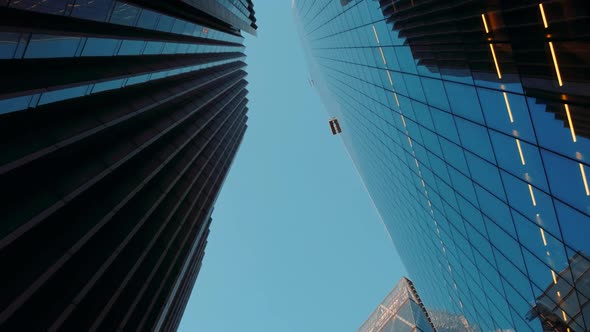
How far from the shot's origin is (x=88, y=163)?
1922 cm

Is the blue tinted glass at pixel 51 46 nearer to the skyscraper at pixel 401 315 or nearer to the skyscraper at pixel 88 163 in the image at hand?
the skyscraper at pixel 88 163

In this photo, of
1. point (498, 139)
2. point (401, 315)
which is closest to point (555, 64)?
point (498, 139)

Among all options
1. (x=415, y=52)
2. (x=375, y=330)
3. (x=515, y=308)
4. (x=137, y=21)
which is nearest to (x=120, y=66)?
(x=137, y=21)

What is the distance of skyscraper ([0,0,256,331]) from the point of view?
1399 cm

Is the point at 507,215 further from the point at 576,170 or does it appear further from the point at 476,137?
the point at 576,170

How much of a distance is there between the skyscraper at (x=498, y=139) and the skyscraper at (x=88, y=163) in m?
16.6

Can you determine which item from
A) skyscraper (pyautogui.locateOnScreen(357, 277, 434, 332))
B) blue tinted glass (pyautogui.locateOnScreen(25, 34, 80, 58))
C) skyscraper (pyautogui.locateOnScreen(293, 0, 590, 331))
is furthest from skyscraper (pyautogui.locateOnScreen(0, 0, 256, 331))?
skyscraper (pyautogui.locateOnScreen(357, 277, 434, 332))

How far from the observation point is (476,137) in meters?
16.9

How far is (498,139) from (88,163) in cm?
1956

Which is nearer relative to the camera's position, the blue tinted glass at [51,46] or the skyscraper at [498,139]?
the skyscraper at [498,139]

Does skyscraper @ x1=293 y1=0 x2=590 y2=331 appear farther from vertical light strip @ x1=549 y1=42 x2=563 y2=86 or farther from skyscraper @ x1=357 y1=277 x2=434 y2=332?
skyscraper @ x1=357 y1=277 x2=434 y2=332

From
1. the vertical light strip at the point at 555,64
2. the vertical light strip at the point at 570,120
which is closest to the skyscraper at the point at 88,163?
the vertical light strip at the point at 555,64

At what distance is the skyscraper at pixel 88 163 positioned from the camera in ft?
45.9

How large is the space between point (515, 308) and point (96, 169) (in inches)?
908
